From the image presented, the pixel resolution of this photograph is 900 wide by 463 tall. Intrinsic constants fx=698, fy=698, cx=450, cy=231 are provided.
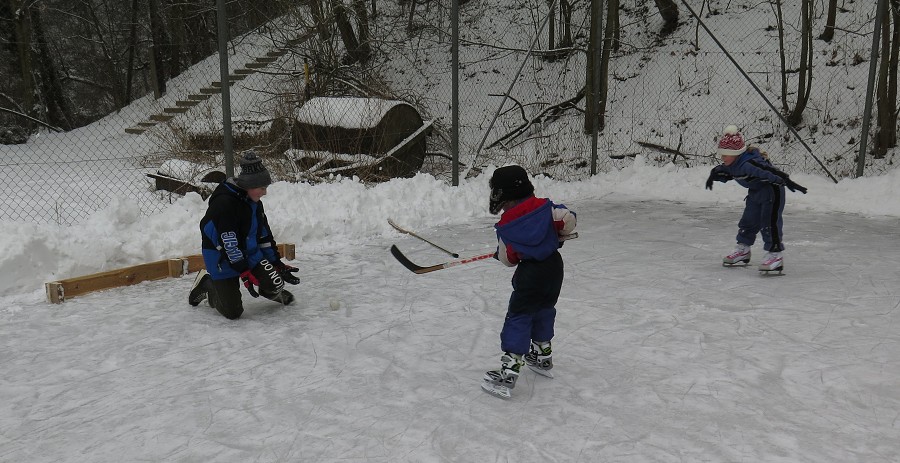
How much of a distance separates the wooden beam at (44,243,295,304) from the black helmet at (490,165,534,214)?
296cm

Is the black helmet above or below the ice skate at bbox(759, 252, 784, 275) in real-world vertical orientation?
above

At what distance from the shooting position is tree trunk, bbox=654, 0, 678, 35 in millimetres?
15078

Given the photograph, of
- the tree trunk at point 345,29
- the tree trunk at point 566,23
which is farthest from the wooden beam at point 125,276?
the tree trunk at point 566,23

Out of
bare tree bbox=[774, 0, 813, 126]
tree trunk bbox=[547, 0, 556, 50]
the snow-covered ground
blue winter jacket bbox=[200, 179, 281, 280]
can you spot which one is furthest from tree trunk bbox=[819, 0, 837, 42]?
blue winter jacket bbox=[200, 179, 281, 280]

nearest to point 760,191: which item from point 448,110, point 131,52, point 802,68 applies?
point 802,68

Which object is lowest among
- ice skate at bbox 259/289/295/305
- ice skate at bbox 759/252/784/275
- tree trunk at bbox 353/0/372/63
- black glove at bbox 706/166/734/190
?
ice skate at bbox 259/289/295/305

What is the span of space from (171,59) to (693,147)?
44.7 feet

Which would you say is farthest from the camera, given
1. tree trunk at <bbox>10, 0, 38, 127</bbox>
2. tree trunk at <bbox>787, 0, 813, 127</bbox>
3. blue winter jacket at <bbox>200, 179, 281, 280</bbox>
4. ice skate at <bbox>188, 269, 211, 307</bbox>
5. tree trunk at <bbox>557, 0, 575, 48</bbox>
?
tree trunk at <bbox>10, 0, 38, 127</bbox>

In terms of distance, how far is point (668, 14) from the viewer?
1509 centimetres

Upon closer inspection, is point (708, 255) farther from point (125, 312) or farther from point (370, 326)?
point (125, 312)

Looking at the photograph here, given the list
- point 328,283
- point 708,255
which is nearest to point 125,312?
point 328,283

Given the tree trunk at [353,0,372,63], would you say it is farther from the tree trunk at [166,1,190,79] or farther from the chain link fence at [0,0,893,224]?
the tree trunk at [166,1,190,79]

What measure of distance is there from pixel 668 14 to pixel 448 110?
17.5 ft

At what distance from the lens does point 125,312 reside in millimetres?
4406
